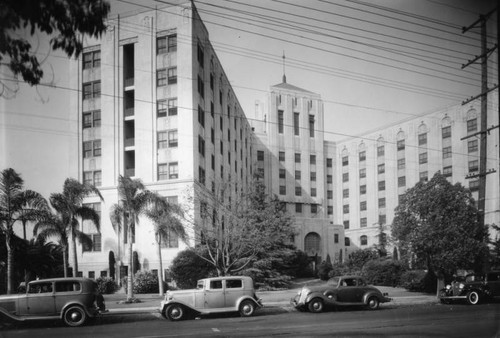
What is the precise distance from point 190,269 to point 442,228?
17.7m

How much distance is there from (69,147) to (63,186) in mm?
13598

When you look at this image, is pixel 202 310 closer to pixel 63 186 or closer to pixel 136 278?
pixel 63 186

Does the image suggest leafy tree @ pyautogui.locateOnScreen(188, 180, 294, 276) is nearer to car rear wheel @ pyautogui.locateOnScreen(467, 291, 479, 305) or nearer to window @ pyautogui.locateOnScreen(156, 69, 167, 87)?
car rear wheel @ pyautogui.locateOnScreen(467, 291, 479, 305)

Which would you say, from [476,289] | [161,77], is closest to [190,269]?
[161,77]

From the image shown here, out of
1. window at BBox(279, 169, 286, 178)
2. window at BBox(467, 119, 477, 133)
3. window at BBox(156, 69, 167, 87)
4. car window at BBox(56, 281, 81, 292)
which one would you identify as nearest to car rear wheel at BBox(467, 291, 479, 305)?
car window at BBox(56, 281, 81, 292)

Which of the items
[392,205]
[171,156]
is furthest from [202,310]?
[392,205]

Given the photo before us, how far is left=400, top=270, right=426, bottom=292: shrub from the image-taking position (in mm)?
28641

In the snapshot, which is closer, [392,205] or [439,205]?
[439,205]

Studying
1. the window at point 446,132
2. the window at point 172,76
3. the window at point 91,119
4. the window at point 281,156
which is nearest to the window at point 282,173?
the window at point 281,156

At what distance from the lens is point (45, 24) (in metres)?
6.81

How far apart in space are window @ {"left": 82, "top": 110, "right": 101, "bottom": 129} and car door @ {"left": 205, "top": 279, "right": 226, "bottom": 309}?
24.6 meters

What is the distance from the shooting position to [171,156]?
124 ft

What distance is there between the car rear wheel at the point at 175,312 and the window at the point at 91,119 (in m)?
24.9

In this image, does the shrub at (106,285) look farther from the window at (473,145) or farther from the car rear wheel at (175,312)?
the window at (473,145)
